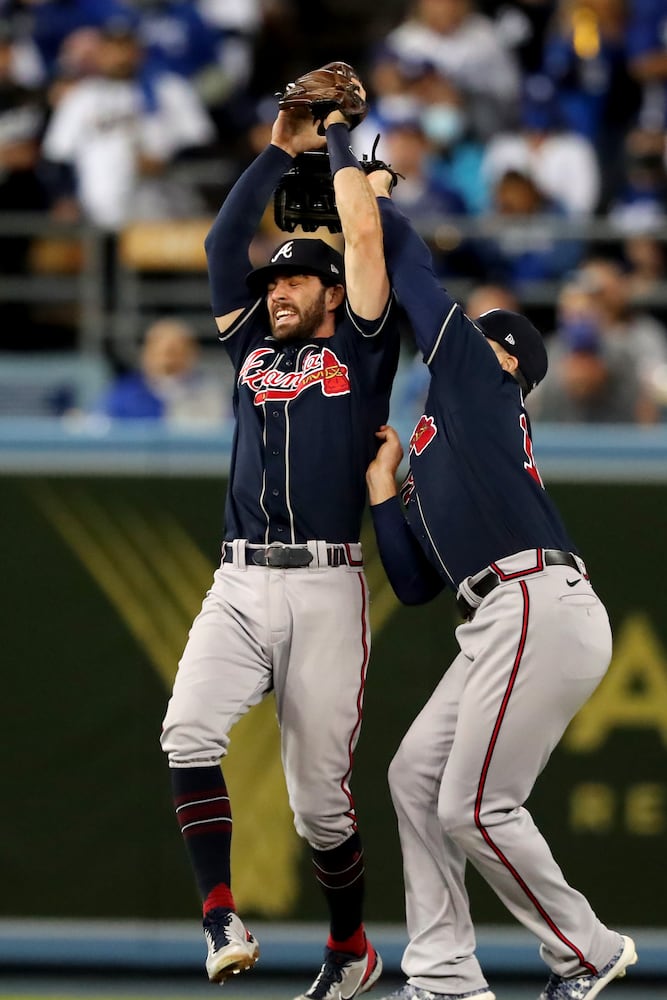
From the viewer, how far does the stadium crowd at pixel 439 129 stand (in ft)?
29.2

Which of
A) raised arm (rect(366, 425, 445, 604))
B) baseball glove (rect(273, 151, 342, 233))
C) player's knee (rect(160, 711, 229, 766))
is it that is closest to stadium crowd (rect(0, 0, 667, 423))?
baseball glove (rect(273, 151, 342, 233))

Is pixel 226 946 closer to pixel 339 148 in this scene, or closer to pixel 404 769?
pixel 404 769

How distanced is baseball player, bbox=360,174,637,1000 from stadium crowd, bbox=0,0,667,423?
10.3ft

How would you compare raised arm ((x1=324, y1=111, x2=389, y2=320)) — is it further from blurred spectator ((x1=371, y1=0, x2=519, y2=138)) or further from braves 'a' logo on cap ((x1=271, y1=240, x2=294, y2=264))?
blurred spectator ((x1=371, y1=0, x2=519, y2=138))

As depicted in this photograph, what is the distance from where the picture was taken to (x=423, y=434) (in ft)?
15.8

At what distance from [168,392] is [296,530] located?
335cm

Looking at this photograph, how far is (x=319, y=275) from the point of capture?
4980 mm

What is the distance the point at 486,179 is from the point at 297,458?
5.26m

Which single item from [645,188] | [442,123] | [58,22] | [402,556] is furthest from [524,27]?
[402,556]

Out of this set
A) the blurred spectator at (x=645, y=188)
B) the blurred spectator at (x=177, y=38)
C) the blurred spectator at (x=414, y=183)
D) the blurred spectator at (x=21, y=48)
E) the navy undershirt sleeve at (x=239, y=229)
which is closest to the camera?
the navy undershirt sleeve at (x=239, y=229)

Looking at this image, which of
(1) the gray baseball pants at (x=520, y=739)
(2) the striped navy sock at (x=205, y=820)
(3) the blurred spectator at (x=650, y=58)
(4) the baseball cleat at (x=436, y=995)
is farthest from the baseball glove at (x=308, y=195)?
(3) the blurred spectator at (x=650, y=58)

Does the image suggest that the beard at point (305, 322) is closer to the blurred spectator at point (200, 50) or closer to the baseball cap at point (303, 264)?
the baseball cap at point (303, 264)

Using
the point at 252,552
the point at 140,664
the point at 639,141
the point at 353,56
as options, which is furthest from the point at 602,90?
the point at 252,552

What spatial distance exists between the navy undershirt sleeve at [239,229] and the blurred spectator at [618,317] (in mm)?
3119
